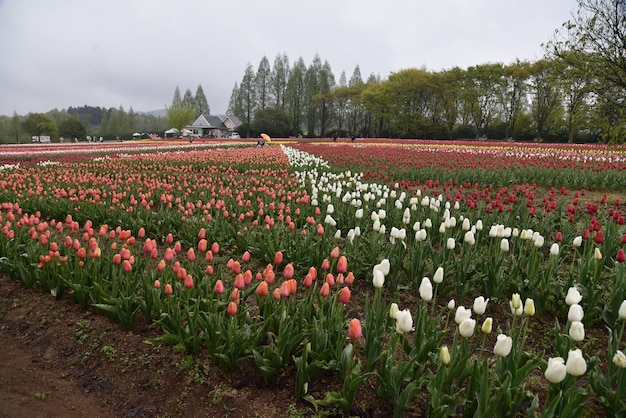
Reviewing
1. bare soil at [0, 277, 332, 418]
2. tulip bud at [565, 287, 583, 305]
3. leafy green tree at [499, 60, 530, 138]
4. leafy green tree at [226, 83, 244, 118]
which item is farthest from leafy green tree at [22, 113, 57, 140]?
tulip bud at [565, 287, 583, 305]

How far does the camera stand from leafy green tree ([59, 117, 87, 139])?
6431 centimetres

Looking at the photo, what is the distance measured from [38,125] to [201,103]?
34555 millimetres

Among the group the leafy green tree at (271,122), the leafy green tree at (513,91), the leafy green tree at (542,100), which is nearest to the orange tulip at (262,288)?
the leafy green tree at (542,100)

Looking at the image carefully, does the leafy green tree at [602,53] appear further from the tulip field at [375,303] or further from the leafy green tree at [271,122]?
the leafy green tree at [271,122]

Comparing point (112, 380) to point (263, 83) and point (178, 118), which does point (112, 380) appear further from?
point (178, 118)

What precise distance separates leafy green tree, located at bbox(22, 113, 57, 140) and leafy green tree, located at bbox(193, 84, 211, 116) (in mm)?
31028

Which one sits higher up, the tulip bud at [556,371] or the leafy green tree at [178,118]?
the leafy green tree at [178,118]

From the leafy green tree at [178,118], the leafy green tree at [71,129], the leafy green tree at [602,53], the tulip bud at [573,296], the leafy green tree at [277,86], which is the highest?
the leafy green tree at [277,86]

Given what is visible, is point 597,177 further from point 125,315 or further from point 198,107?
point 198,107

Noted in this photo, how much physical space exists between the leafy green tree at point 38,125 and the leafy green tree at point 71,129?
1254 mm

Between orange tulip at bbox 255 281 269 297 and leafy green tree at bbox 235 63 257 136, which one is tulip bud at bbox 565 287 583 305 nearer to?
orange tulip at bbox 255 281 269 297

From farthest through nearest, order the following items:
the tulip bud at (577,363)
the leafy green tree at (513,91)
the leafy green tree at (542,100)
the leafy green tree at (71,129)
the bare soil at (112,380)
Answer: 1. the leafy green tree at (71,129)
2. the leafy green tree at (513,91)
3. the leafy green tree at (542,100)
4. the bare soil at (112,380)
5. the tulip bud at (577,363)

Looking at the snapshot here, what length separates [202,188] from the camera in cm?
823

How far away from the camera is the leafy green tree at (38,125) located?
61.7 metres
